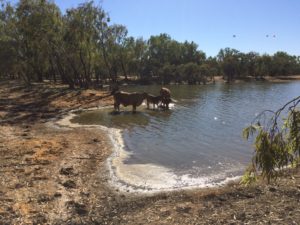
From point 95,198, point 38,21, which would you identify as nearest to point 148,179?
point 95,198

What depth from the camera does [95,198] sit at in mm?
10008

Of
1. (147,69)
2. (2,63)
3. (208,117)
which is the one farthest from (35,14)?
(147,69)

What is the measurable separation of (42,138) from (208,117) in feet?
42.1

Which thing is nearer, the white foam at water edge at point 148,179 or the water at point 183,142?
the white foam at water edge at point 148,179

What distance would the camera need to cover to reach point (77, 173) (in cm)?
1217

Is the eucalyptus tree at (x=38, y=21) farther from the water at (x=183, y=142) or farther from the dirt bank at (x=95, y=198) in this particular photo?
the dirt bank at (x=95, y=198)

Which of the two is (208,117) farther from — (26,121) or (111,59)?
(111,59)

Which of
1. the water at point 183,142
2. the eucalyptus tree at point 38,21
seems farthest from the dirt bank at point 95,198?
the eucalyptus tree at point 38,21

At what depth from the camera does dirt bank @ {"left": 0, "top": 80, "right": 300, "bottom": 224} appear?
845cm

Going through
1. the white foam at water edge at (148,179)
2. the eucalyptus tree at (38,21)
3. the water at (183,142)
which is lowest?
the white foam at water edge at (148,179)

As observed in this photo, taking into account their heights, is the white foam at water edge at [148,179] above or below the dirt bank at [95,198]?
below

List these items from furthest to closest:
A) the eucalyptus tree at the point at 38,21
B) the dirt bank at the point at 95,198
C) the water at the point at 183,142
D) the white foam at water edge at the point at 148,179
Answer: the eucalyptus tree at the point at 38,21
the water at the point at 183,142
the white foam at water edge at the point at 148,179
the dirt bank at the point at 95,198

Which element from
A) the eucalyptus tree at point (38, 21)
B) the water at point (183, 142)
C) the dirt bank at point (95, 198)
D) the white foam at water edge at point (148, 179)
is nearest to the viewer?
the dirt bank at point (95, 198)

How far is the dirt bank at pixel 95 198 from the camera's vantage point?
8445mm
